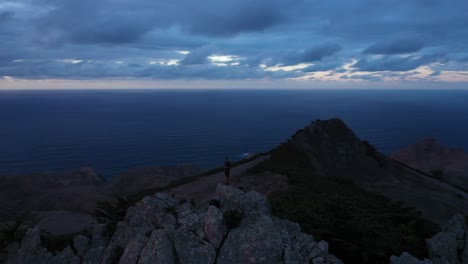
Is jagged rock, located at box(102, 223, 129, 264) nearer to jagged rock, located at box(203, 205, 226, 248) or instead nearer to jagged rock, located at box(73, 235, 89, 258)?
jagged rock, located at box(73, 235, 89, 258)

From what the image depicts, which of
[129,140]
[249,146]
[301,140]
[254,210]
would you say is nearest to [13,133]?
[129,140]

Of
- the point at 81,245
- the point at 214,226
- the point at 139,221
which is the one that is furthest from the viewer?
the point at 81,245

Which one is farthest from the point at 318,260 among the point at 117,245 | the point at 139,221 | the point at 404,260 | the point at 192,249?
the point at 117,245

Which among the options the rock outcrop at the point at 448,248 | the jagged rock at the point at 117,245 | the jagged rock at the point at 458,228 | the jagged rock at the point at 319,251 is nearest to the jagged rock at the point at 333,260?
the jagged rock at the point at 319,251

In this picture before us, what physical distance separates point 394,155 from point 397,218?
85.6 meters

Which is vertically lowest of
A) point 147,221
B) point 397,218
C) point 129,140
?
point 129,140

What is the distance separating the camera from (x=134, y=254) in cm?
1552

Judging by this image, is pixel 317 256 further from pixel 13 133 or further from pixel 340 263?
pixel 13 133

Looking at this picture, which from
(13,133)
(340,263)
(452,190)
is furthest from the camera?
(13,133)

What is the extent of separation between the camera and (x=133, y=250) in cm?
1564

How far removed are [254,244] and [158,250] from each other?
439cm

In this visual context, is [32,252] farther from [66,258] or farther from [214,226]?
[214,226]

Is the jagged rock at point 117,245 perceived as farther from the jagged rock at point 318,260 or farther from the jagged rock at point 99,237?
the jagged rock at point 318,260

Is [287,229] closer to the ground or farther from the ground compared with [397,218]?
farther from the ground
